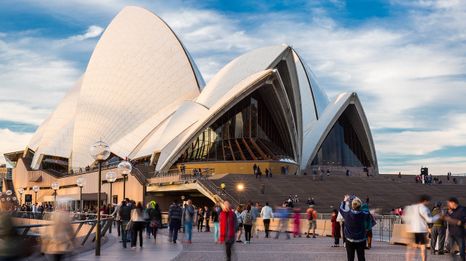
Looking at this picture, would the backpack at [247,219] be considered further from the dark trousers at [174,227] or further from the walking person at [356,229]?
the walking person at [356,229]

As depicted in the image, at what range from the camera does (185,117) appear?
49.0m

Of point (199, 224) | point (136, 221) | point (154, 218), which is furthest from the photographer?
point (199, 224)

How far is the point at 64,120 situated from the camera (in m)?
64.9

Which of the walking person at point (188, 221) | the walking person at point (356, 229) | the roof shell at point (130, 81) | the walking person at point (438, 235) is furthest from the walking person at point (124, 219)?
the roof shell at point (130, 81)

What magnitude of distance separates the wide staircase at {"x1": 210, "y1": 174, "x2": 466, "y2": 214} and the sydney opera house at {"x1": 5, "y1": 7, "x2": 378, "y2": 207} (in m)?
7.62

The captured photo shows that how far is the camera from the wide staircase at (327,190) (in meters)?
32.0

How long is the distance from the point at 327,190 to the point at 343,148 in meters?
22.0

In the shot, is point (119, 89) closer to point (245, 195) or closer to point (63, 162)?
point (63, 162)

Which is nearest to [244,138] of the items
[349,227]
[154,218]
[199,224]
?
[199,224]

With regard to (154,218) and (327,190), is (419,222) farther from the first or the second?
(327,190)

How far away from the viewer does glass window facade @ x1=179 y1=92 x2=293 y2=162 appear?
47094 mm

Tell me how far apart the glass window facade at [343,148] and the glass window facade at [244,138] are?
5397 millimetres

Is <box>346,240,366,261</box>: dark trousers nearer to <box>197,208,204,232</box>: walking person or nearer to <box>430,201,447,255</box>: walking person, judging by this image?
<box>430,201,447,255</box>: walking person

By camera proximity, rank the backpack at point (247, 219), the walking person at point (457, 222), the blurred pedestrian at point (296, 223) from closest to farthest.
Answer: the walking person at point (457, 222), the backpack at point (247, 219), the blurred pedestrian at point (296, 223)
